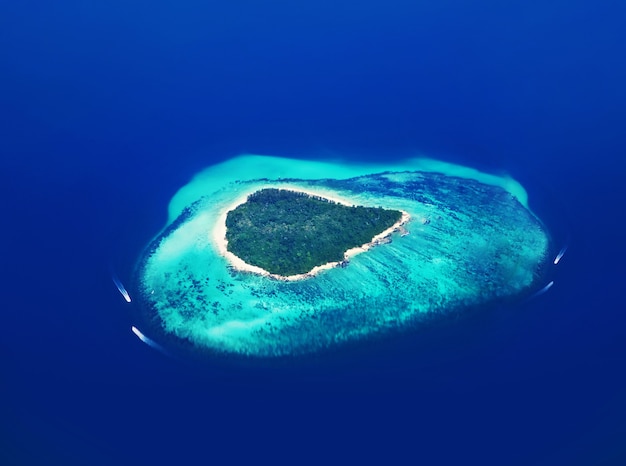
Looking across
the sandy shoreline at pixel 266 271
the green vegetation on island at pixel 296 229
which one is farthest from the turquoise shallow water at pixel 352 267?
the green vegetation on island at pixel 296 229

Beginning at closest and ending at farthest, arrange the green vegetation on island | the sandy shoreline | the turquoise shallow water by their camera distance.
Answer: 1. the turquoise shallow water
2. the sandy shoreline
3. the green vegetation on island

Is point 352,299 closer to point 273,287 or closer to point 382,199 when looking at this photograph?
point 273,287

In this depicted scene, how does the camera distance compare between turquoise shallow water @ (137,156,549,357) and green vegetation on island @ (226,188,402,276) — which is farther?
green vegetation on island @ (226,188,402,276)

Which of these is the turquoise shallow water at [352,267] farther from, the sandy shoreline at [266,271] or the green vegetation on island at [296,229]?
the green vegetation on island at [296,229]

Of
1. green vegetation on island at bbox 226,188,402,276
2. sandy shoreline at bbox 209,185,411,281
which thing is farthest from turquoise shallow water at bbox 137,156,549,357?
green vegetation on island at bbox 226,188,402,276

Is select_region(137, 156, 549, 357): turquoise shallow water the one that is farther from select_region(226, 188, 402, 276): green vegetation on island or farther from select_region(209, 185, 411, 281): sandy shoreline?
select_region(226, 188, 402, 276): green vegetation on island

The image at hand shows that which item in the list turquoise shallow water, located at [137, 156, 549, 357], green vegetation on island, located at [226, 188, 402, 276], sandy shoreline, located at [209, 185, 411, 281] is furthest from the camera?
green vegetation on island, located at [226, 188, 402, 276]

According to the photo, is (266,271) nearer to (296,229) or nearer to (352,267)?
(296,229)
